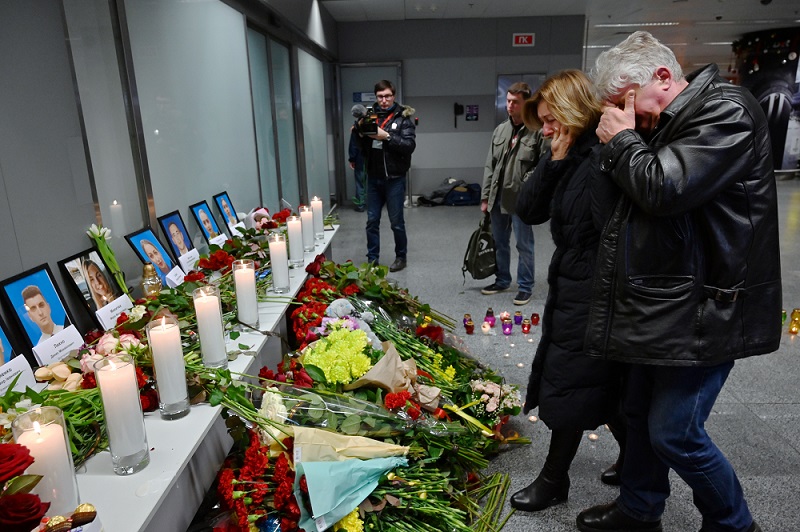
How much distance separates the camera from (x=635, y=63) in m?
1.27

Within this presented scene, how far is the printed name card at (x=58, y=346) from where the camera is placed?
1.41 m

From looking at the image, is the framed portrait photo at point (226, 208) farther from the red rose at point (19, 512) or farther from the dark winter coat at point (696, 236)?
the red rose at point (19, 512)

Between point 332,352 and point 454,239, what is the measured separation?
4.29 meters

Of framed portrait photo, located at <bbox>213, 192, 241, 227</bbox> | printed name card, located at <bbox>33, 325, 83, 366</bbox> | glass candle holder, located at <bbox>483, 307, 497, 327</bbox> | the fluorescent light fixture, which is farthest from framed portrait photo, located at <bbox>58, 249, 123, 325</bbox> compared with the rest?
the fluorescent light fixture

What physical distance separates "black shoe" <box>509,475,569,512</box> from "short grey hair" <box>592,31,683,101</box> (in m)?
1.25

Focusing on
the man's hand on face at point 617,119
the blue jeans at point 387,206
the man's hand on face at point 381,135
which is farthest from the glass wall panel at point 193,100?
the man's hand on face at point 617,119

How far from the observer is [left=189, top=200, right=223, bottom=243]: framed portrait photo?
264cm

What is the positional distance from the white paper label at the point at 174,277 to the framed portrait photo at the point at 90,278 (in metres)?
0.23

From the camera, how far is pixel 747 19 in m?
8.72

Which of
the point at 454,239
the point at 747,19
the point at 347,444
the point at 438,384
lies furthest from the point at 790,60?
the point at 347,444

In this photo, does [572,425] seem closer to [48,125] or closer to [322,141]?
[48,125]

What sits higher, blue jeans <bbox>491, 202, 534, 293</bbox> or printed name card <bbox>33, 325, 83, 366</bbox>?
printed name card <bbox>33, 325, 83, 366</bbox>

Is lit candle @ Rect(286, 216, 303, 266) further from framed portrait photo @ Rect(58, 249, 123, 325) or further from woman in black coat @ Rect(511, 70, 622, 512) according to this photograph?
woman in black coat @ Rect(511, 70, 622, 512)

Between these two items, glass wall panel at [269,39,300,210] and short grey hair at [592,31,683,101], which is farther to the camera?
glass wall panel at [269,39,300,210]
